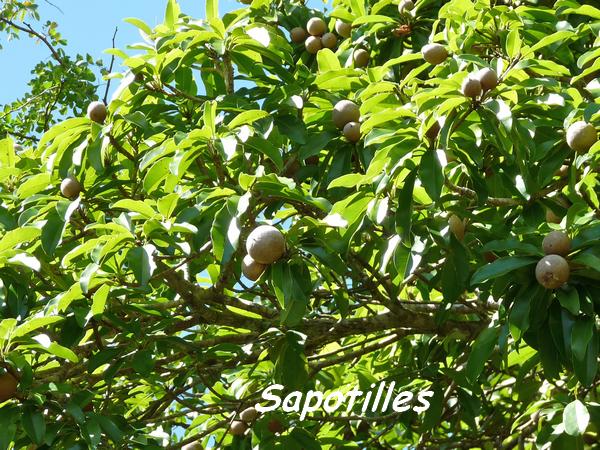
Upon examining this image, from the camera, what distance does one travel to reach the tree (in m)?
2.36

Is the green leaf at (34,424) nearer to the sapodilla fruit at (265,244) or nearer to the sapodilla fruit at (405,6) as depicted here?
the sapodilla fruit at (265,244)

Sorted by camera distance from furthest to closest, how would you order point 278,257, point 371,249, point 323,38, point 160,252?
Result: point 323,38 → point 371,249 → point 160,252 → point 278,257

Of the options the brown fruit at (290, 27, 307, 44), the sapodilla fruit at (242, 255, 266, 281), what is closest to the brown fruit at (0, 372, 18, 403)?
the sapodilla fruit at (242, 255, 266, 281)

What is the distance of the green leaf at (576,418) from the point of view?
104 inches

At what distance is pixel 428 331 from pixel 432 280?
0.41 metres

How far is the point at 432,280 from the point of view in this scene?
9.52ft

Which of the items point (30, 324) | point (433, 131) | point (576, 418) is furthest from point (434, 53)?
point (30, 324)

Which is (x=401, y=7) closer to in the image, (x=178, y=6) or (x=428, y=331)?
(x=178, y=6)

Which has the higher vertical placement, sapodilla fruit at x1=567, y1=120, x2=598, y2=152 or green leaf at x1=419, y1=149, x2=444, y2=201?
green leaf at x1=419, y1=149, x2=444, y2=201

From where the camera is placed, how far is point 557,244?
2.26m

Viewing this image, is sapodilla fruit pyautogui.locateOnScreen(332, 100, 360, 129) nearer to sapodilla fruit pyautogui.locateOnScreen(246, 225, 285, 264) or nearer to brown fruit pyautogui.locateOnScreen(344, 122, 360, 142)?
brown fruit pyautogui.locateOnScreen(344, 122, 360, 142)

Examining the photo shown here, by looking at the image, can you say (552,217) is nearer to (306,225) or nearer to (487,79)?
(487,79)

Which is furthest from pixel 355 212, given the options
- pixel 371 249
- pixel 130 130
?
pixel 130 130

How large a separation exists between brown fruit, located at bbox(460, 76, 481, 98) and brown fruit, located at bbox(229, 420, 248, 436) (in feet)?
5.07
